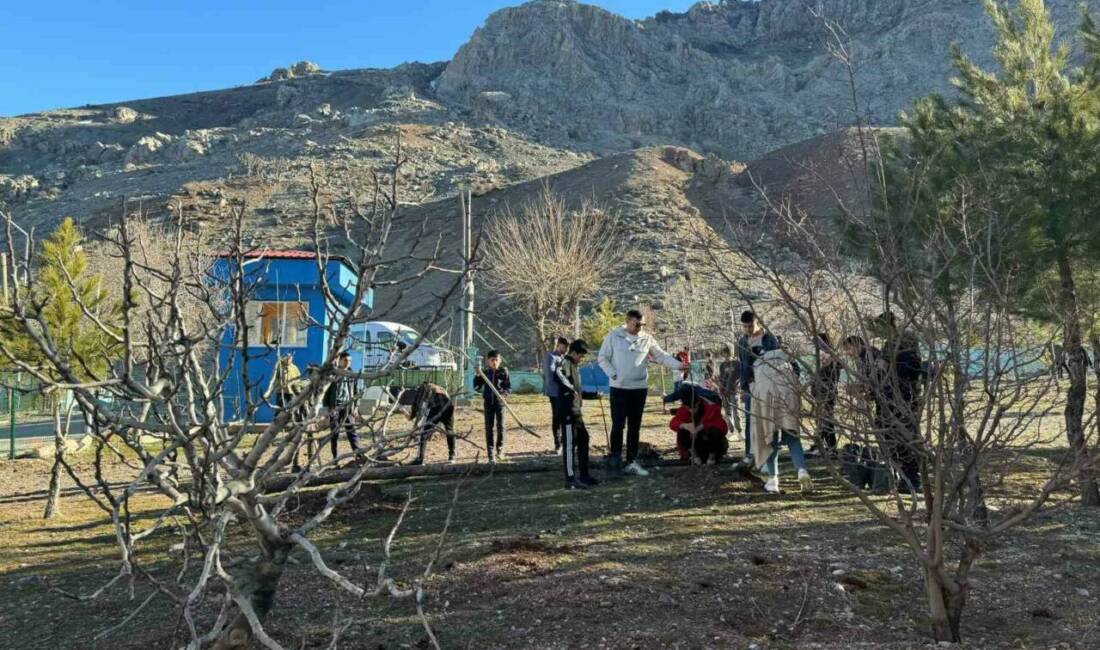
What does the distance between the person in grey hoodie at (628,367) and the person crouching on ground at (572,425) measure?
0.97ft

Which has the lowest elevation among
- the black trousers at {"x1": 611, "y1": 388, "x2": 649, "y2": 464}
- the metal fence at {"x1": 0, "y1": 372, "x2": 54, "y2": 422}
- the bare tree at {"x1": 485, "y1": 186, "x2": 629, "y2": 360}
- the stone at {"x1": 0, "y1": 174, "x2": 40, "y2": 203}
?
the metal fence at {"x1": 0, "y1": 372, "x2": 54, "y2": 422}

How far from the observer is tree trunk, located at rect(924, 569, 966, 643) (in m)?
3.79

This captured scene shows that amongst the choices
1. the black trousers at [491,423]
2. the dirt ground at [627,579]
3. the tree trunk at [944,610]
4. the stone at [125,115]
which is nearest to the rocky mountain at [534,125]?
the stone at [125,115]

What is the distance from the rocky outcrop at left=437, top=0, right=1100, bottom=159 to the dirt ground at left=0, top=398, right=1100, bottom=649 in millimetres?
77777

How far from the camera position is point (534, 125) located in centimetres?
8519

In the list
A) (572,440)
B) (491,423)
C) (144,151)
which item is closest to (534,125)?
(144,151)

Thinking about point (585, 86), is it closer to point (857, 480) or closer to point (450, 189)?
point (450, 189)

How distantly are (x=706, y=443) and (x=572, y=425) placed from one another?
1679mm

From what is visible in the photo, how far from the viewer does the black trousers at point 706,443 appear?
28.0ft

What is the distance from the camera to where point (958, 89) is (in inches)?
330

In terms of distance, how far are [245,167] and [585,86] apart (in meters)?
47.3

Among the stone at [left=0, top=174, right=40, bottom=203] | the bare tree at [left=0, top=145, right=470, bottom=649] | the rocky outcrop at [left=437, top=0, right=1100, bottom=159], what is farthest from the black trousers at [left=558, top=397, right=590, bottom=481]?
the rocky outcrop at [left=437, top=0, right=1100, bottom=159]

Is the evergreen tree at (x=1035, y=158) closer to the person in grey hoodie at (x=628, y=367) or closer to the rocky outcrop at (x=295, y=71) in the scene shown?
the person in grey hoodie at (x=628, y=367)

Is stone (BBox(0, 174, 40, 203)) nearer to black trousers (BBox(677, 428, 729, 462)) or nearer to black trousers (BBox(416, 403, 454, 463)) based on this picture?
black trousers (BBox(416, 403, 454, 463))
